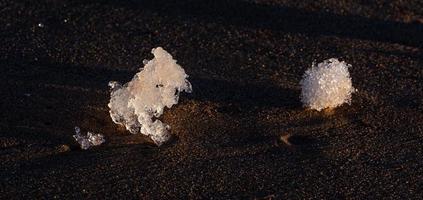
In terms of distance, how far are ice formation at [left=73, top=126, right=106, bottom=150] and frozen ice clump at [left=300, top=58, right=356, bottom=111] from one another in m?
1.14

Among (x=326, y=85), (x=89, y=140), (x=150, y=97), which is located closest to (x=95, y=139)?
(x=89, y=140)

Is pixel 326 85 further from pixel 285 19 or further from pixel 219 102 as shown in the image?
pixel 285 19

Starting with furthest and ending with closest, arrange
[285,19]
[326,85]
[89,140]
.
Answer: [285,19] < [326,85] < [89,140]

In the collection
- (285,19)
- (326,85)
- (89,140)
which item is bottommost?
(89,140)

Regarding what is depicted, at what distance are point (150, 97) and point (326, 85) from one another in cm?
96

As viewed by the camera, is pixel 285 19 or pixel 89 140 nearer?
pixel 89 140

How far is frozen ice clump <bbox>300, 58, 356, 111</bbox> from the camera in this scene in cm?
376

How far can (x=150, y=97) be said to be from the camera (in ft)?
11.7

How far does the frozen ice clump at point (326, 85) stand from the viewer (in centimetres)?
376

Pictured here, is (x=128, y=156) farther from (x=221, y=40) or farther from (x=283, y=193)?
(x=221, y=40)

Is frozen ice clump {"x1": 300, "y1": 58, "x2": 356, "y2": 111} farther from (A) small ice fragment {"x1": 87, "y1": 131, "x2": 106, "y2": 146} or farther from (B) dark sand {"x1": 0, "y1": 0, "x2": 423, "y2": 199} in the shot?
(A) small ice fragment {"x1": 87, "y1": 131, "x2": 106, "y2": 146}

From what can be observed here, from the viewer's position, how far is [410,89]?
3977 millimetres

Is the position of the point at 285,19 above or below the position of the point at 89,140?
above

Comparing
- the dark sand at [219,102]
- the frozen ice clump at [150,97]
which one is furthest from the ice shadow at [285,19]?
the frozen ice clump at [150,97]
